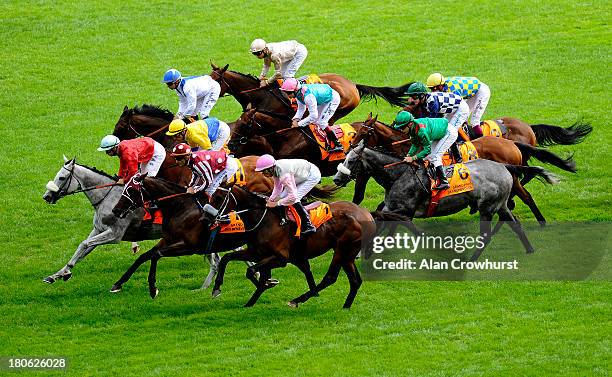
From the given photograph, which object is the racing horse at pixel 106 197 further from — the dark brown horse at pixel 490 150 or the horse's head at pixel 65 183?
the dark brown horse at pixel 490 150

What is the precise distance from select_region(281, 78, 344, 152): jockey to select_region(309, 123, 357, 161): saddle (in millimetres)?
74

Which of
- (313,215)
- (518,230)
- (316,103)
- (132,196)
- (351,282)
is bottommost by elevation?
(518,230)

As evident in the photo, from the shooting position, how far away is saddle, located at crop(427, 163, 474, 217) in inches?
690

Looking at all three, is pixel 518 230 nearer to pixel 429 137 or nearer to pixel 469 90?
pixel 429 137

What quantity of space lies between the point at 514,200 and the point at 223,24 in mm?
12218

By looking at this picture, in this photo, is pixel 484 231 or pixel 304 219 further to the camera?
pixel 484 231

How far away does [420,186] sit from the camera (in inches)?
688

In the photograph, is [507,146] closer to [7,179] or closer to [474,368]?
[474,368]

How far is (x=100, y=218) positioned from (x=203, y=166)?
2.12 metres

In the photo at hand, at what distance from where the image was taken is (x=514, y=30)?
30.0 metres

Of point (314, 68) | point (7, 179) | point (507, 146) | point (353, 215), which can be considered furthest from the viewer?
point (314, 68)

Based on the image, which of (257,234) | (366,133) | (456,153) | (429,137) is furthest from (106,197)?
(456,153)

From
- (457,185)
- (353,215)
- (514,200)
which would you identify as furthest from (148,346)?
(514,200)

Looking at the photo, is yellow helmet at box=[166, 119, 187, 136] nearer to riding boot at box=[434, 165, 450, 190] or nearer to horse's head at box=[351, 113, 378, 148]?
horse's head at box=[351, 113, 378, 148]
